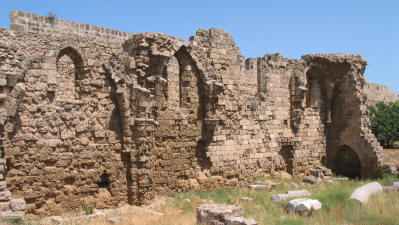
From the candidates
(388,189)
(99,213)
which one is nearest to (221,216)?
(99,213)

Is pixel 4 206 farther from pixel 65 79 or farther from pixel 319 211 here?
pixel 65 79

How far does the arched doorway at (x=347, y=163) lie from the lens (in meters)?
17.5

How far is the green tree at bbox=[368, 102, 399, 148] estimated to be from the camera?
912 inches

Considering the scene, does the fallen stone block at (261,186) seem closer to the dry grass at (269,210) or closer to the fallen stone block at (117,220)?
the dry grass at (269,210)

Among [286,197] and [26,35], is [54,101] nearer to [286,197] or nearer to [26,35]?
[26,35]

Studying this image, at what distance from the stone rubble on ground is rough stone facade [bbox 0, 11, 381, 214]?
2.88m

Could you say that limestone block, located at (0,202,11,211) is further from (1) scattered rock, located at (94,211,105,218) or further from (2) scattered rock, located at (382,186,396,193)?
(2) scattered rock, located at (382,186,396,193)

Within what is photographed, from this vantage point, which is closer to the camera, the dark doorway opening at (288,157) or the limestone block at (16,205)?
the limestone block at (16,205)

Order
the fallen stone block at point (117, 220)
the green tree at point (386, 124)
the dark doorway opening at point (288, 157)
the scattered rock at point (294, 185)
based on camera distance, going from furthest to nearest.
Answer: the green tree at point (386, 124), the dark doorway opening at point (288, 157), the scattered rock at point (294, 185), the fallen stone block at point (117, 220)

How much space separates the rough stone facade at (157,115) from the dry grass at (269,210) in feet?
1.75

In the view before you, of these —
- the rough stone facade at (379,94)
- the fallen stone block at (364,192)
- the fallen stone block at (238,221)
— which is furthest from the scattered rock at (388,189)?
the rough stone facade at (379,94)

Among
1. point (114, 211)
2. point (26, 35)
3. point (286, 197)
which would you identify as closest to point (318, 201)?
point (286, 197)

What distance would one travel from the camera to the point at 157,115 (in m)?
11.6

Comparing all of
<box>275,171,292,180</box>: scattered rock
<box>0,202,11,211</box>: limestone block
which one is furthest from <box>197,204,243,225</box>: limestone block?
<box>275,171,292,180</box>: scattered rock
